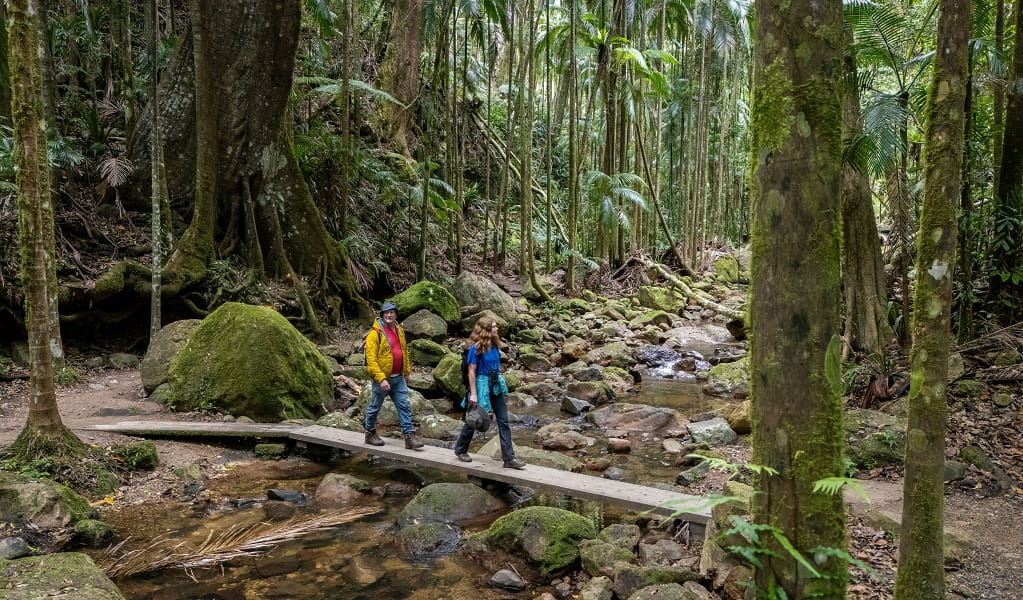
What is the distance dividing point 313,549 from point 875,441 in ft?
17.9

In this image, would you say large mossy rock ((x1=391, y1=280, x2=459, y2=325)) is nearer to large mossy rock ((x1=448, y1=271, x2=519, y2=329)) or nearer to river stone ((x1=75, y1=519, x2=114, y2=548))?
large mossy rock ((x1=448, y1=271, x2=519, y2=329))

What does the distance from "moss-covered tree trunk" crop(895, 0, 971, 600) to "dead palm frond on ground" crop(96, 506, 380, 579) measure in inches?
152

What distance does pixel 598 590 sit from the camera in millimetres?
4691

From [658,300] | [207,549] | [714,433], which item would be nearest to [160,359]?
[207,549]

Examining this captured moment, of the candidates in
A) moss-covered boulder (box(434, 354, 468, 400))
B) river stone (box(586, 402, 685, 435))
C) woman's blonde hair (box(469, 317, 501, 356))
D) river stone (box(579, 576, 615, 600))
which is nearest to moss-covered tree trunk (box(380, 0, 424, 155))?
moss-covered boulder (box(434, 354, 468, 400))

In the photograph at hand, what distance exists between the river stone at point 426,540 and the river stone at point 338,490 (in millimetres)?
1066

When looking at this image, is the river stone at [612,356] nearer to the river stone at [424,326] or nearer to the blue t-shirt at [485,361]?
the river stone at [424,326]

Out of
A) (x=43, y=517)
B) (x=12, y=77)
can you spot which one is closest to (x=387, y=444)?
(x=43, y=517)

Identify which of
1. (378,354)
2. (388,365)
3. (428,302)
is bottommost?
(388,365)

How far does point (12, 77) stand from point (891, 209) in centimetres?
913

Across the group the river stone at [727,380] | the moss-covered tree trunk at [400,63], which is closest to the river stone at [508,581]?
the river stone at [727,380]

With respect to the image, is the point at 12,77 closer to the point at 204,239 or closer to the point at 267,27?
the point at 204,239

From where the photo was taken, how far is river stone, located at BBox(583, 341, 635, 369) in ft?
44.8

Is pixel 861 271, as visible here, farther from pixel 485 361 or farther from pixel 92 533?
pixel 92 533
